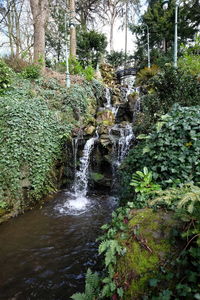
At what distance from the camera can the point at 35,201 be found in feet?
18.2

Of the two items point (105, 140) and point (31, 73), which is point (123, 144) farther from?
point (31, 73)

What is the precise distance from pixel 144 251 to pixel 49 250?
2.50m

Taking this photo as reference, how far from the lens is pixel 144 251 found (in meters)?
2.00

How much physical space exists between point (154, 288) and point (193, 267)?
1.39 ft

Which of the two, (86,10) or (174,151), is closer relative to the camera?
(174,151)

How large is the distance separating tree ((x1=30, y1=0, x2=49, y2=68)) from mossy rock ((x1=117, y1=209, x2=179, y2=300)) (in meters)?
9.38

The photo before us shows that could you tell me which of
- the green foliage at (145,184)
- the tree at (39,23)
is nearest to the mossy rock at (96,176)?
the green foliage at (145,184)

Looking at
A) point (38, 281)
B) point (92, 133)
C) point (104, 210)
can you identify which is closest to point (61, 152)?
point (92, 133)

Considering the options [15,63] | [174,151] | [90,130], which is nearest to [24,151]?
[90,130]

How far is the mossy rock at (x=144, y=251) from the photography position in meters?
1.81

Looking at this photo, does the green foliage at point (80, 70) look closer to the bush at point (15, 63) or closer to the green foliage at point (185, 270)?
the bush at point (15, 63)

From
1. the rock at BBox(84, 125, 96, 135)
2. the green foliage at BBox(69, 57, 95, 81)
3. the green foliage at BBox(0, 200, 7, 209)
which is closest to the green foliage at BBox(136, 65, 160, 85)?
the green foliage at BBox(69, 57, 95, 81)

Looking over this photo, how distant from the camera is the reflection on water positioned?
2908mm

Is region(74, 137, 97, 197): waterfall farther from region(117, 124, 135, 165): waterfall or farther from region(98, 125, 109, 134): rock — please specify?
region(117, 124, 135, 165): waterfall
